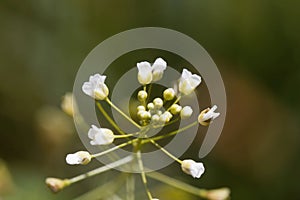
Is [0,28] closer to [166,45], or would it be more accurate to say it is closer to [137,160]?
[166,45]

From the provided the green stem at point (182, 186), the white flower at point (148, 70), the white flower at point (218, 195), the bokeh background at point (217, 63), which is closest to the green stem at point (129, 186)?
the green stem at point (182, 186)

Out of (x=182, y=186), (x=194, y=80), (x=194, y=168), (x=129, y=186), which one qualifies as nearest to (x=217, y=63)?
(x=182, y=186)

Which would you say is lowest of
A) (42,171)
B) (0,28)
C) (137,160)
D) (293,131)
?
(137,160)

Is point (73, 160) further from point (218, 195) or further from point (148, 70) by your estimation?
point (218, 195)

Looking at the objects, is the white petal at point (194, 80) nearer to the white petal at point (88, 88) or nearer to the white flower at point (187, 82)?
the white flower at point (187, 82)

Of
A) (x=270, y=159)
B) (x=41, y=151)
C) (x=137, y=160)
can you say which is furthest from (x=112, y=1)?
(x=137, y=160)
